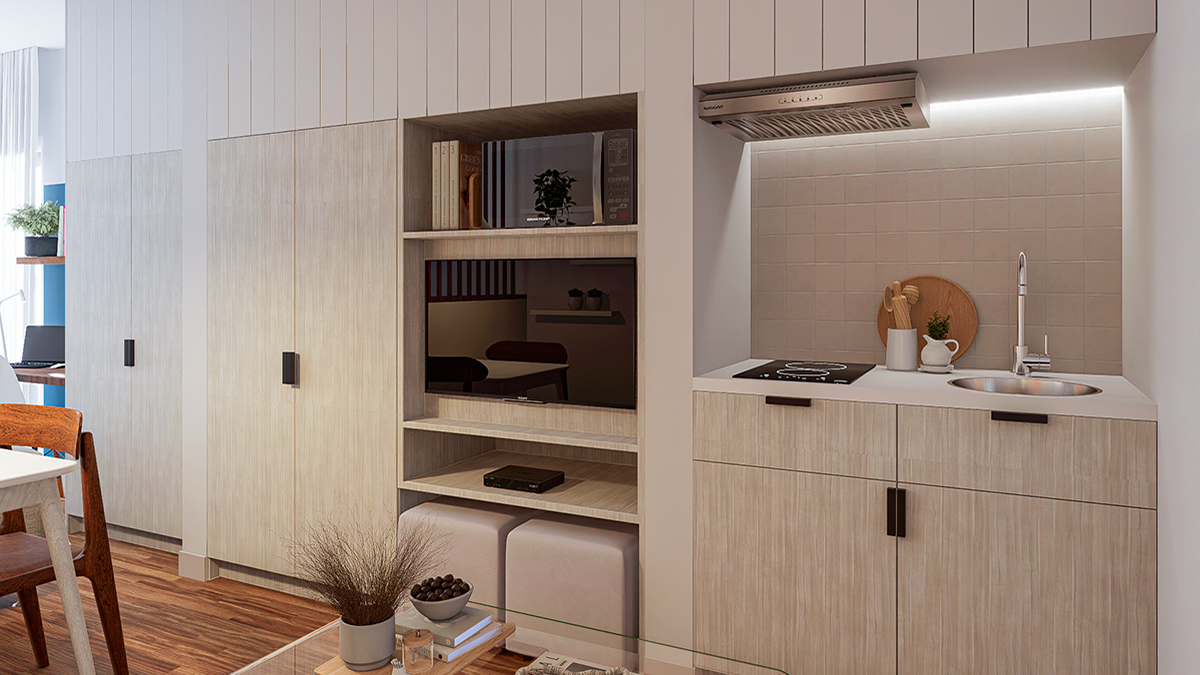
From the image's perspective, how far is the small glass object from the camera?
5.55 feet

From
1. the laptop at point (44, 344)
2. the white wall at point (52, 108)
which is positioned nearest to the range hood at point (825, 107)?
the laptop at point (44, 344)

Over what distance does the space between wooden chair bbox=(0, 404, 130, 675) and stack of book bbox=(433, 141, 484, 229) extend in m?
1.38

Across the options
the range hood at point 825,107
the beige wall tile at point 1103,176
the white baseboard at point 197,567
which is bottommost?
the white baseboard at point 197,567

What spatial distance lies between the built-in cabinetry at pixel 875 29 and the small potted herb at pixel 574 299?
865mm

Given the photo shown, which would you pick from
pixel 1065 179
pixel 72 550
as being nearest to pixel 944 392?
pixel 1065 179

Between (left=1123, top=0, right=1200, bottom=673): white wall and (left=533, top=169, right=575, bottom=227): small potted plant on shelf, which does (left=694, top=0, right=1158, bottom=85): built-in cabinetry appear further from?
(left=533, top=169, right=575, bottom=227): small potted plant on shelf

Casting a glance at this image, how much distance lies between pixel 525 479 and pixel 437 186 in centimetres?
117

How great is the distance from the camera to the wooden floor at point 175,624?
8.77ft

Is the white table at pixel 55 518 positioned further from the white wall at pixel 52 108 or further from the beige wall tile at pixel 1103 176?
the white wall at pixel 52 108

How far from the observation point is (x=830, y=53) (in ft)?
7.41

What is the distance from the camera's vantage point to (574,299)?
2830 mm

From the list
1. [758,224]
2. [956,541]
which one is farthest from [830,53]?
[956,541]

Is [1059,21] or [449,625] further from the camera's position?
[1059,21]

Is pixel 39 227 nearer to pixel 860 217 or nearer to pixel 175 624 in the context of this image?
pixel 175 624
